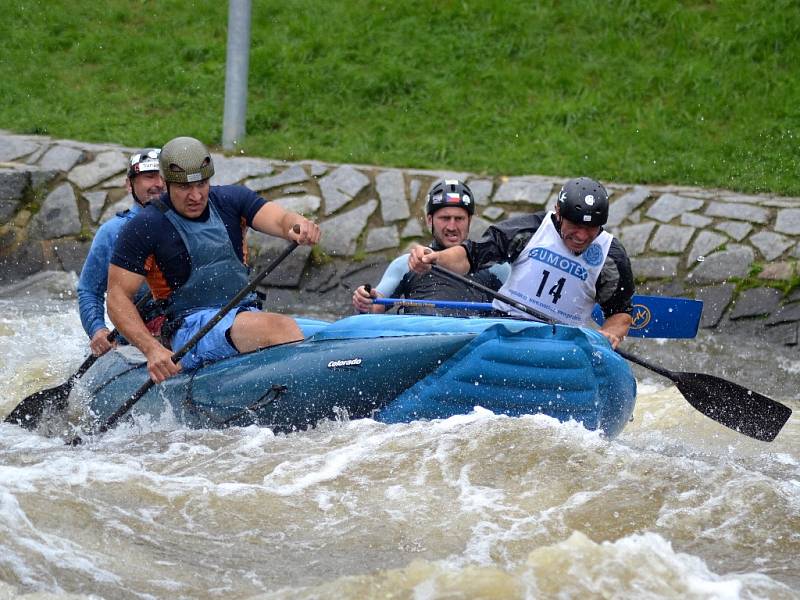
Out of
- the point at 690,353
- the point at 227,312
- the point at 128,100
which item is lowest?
the point at 690,353

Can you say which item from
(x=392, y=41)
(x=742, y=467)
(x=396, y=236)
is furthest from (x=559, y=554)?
(x=392, y=41)

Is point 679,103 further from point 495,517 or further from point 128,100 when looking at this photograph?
point 495,517

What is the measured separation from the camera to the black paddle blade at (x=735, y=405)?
6.27 meters

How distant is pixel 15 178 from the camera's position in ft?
37.5

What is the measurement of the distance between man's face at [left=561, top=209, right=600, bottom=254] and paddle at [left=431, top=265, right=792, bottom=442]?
55cm

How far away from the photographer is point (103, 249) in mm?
7027

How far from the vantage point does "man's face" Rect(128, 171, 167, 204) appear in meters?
7.00

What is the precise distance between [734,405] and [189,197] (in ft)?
9.54

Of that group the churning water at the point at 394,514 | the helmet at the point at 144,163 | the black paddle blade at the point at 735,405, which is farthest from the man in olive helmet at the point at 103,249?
the black paddle blade at the point at 735,405

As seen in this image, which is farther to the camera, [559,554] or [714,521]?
[714,521]

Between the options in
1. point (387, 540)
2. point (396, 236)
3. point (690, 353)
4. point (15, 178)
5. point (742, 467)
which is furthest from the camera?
point (15, 178)

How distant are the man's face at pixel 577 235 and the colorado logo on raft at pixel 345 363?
4.01 ft

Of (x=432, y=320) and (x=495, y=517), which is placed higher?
(x=432, y=320)

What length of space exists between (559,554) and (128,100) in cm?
941
